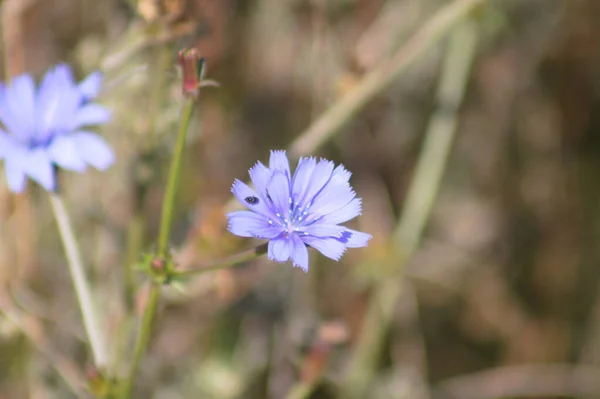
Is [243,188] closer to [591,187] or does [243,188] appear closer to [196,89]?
[196,89]

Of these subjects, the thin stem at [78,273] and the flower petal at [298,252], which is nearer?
the flower petal at [298,252]

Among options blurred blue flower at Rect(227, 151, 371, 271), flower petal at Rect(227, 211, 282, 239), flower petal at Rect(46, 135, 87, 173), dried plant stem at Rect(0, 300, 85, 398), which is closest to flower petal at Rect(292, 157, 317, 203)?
blurred blue flower at Rect(227, 151, 371, 271)

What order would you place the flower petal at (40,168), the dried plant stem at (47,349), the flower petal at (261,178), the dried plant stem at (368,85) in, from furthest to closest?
the dried plant stem at (368,85)
the dried plant stem at (47,349)
the flower petal at (40,168)
the flower petal at (261,178)

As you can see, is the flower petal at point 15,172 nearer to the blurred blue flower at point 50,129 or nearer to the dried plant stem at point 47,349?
the blurred blue flower at point 50,129

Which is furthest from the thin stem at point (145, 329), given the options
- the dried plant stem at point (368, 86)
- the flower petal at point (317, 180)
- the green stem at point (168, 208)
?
the dried plant stem at point (368, 86)

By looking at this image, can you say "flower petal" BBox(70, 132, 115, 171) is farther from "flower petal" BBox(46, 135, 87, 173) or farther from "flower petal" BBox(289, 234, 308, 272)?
"flower petal" BBox(289, 234, 308, 272)

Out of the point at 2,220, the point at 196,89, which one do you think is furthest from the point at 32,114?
the point at 2,220
